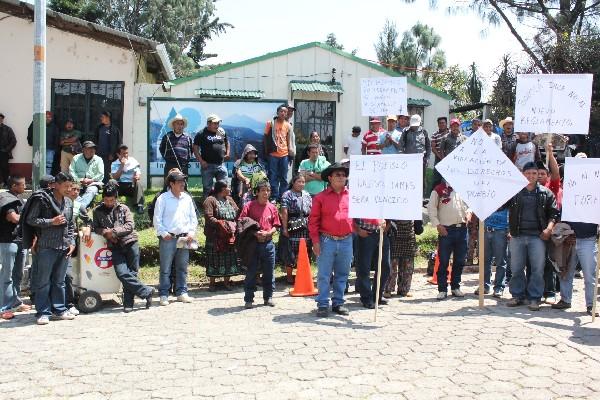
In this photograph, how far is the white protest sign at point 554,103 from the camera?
837 cm

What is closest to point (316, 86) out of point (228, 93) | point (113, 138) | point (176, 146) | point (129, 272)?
point (228, 93)

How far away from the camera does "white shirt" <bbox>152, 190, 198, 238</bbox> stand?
8633mm

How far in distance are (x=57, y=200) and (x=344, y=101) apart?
34.4ft

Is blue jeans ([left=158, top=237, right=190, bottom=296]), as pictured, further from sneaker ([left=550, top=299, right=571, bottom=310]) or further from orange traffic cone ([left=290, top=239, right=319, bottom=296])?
sneaker ([left=550, top=299, right=571, bottom=310])

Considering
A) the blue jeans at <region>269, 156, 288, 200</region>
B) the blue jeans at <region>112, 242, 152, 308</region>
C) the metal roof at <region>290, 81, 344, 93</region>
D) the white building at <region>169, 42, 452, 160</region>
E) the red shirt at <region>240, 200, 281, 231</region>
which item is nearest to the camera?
the blue jeans at <region>112, 242, 152, 308</region>

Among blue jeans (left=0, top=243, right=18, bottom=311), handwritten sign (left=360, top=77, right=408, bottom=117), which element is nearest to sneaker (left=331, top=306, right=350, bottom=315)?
handwritten sign (left=360, top=77, right=408, bottom=117)

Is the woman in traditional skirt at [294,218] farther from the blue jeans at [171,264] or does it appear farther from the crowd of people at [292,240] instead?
the blue jeans at [171,264]

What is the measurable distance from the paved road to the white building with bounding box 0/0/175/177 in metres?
7.74

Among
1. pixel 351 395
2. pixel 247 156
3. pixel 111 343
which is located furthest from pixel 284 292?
pixel 351 395

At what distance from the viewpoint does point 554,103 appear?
27.9 feet

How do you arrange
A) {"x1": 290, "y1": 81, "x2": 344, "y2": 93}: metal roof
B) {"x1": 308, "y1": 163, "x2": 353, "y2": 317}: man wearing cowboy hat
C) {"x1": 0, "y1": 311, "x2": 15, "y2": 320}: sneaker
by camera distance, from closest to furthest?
{"x1": 308, "y1": 163, "x2": 353, "y2": 317}: man wearing cowboy hat
{"x1": 0, "y1": 311, "x2": 15, "y2": 320}: sneaker
{"x1": 290, "y1": 81, "x2": 344, "y2": 93}: metal roof

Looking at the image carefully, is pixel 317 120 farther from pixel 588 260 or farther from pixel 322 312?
pixel 588 260

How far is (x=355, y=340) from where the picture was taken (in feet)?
21.5

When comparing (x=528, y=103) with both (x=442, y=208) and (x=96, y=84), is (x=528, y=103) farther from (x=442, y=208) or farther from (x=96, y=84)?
(x=96, y=84)
